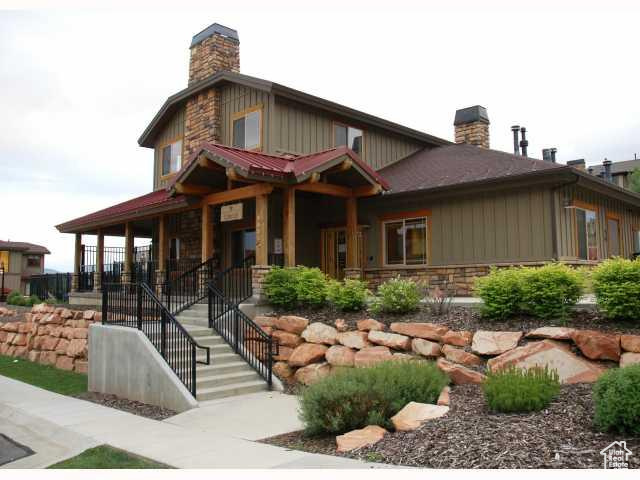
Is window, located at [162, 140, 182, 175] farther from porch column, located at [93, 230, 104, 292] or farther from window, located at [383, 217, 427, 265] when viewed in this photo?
window, located at [383, 217, 427, 265]

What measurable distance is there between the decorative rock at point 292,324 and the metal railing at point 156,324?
5.25 feet

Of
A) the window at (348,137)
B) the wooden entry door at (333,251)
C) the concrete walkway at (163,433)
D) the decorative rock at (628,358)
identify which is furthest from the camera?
the window at (348,137)

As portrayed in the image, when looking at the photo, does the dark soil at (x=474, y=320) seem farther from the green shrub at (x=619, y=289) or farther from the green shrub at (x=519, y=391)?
the green shrub at (x=519, y=391)

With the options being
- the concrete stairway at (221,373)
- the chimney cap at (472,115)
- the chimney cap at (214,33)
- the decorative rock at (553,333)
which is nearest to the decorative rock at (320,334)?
the concrete stairway at (221,373)

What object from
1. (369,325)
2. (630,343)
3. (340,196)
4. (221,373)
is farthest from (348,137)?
(630,343)

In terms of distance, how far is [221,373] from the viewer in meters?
10.0

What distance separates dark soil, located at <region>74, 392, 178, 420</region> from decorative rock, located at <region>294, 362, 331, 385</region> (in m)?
2.35

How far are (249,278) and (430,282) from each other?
4.55 m

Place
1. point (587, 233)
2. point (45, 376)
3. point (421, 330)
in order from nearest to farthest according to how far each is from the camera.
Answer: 1. point (421, 330)
2. point (45, 376)
3. point (587, 233)

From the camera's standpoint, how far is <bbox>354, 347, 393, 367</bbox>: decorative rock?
9281 millimetres

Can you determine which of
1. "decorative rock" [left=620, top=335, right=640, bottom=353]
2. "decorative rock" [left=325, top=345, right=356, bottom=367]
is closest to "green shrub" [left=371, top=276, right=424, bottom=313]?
"decorative rock" [left=325, top=345, right=356, bottom=367]

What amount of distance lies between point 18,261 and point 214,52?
27731 millimetres

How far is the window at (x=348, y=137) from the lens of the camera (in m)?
17.0

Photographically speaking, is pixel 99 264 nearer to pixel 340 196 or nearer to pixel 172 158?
pixel 172 158
